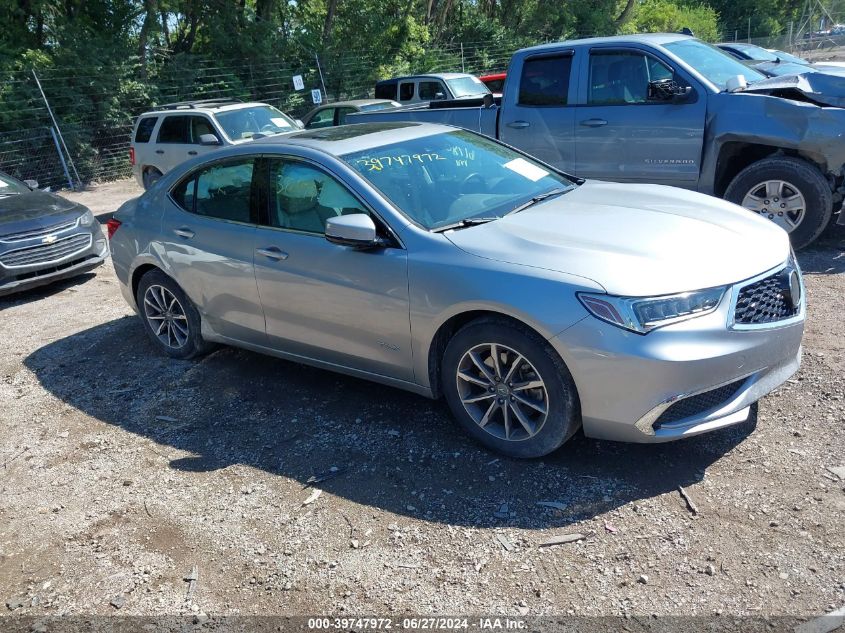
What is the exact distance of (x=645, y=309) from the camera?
3.32 metres

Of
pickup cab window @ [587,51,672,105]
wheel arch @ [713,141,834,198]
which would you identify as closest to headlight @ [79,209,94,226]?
pickup cab window @ [587,51,672,105]

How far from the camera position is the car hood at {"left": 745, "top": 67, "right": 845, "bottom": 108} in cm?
657

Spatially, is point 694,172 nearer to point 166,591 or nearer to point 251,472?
point 251,472

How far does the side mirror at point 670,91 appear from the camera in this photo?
6902mm

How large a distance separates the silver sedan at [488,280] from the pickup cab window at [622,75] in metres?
2.76

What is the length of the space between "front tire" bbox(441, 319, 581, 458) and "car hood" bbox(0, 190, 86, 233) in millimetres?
6082

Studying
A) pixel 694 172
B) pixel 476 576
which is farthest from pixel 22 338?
pixel 694 172

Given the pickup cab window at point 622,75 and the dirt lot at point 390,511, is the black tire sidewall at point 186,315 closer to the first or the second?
the dirt lot at point 390,511

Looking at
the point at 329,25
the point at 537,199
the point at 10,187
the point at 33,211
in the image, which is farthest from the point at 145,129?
the point at 329,25

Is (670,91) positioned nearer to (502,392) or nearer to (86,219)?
(502,392)

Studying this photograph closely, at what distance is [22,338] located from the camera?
22.2ft

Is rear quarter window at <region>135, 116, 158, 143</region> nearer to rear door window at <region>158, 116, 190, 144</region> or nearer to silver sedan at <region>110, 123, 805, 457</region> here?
rear door window at <region>158, 116, 190, 144</region>

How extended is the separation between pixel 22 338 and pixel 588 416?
18.3 ft

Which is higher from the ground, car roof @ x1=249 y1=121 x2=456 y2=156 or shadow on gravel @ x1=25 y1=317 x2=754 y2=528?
car roof @ x1=249 y1=121 x2=456 y2=156
